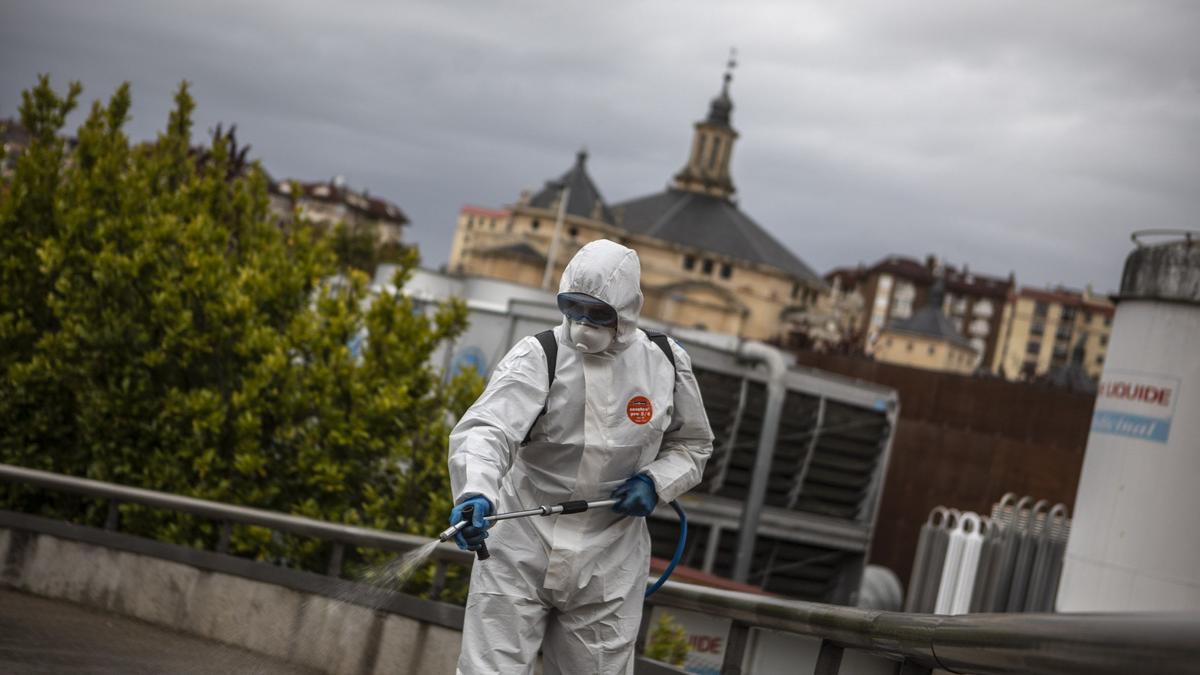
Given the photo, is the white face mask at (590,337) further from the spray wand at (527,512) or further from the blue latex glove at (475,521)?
the blue latex glove at (475,521)

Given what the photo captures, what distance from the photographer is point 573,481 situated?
4.81 m

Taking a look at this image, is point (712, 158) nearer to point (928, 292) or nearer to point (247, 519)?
point (928, 292)

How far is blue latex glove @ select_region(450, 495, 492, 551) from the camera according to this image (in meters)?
4.31

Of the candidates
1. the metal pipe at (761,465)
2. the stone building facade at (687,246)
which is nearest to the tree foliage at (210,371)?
the metal pipe at (761,465)

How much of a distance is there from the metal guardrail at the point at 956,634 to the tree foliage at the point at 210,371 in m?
1.96

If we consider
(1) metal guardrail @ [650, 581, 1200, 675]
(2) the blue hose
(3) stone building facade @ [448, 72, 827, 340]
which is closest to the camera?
(1) metal guardrail @ [650, 581, 1200, 675]

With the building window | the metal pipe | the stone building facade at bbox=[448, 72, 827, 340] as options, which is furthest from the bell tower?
the metal pipe

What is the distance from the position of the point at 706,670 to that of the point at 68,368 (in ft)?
17.7

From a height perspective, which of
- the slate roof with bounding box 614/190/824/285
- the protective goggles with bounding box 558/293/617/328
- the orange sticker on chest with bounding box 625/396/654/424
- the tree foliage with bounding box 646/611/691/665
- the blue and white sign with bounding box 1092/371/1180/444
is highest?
the slate roof with bounding box 614/190/824/285

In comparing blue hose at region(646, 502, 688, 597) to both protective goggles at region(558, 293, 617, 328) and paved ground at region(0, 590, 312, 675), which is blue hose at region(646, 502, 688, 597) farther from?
paved ground at region(0, 590, 312, 675)

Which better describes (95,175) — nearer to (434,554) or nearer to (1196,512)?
(434,554)

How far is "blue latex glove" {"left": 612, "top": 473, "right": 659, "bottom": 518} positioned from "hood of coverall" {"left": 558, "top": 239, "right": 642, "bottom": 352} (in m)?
0.44

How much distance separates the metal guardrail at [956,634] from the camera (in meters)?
2.30

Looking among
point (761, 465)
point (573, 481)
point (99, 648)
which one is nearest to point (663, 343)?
point (573, 481)
